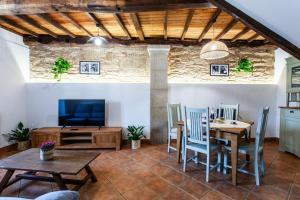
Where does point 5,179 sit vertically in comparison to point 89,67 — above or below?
below

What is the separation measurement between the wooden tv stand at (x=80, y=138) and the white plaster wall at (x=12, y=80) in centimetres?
61

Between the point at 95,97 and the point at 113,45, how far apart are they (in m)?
1.45

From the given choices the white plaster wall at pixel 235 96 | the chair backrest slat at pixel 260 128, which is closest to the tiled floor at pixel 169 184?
the chair backrest slat at pixel 260 128

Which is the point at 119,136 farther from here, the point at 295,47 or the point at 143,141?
the point at 295,47

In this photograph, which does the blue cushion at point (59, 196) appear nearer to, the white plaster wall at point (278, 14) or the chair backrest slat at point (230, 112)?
the white plaster wall at point (278, 14)

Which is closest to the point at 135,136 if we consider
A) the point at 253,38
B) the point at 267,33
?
the point at 267,33

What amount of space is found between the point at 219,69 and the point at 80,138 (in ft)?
13.0

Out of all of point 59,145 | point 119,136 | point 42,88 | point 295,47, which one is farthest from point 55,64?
point 295,47

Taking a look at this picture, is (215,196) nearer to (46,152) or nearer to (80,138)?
(46,152)

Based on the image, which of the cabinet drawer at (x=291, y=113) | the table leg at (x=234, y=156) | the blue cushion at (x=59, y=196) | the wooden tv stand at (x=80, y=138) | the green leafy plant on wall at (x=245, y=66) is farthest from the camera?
the green leafy plant on wall at (x=245, y=66)

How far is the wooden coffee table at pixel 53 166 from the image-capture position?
2.03m

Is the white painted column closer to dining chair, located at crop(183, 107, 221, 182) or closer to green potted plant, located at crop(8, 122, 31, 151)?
dining chair, located at crop(183, 107, 221, 182)

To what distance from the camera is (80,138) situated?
3926 mm

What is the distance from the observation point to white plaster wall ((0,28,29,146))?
3.69 metres
